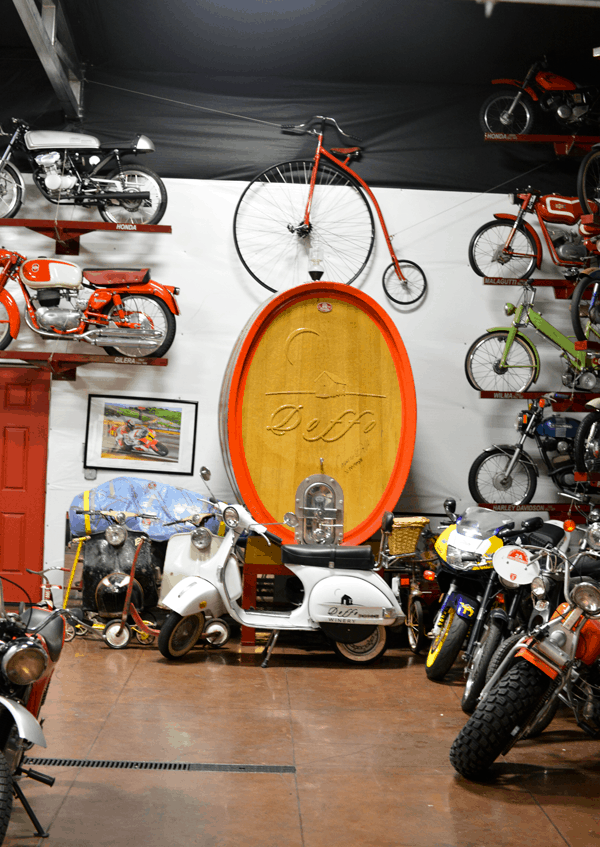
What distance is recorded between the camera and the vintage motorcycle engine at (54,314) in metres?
5.90

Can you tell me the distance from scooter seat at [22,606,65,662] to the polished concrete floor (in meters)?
0.68

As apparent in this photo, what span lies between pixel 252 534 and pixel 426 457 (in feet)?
6.22

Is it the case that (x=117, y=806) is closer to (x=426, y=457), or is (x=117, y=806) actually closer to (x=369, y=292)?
(x=426, y=457)

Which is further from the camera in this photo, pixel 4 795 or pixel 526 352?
pixel 526 352

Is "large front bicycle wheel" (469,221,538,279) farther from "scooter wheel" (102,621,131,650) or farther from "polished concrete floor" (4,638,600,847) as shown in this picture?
"scooter wheel" (102,621,131,650)

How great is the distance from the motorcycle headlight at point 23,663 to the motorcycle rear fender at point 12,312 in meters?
3.94

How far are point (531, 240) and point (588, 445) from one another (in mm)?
1862

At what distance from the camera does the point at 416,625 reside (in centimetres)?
565

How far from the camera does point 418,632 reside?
5.61 m

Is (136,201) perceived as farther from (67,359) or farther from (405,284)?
(405,284)

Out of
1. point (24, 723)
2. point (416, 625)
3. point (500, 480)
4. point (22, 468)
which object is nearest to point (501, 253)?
point (500, 480)

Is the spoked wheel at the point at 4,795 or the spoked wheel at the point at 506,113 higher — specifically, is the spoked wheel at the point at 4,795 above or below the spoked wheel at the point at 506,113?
below

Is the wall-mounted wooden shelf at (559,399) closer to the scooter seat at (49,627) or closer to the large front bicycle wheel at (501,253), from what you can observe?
the large front bicycle wheel at (501,253)

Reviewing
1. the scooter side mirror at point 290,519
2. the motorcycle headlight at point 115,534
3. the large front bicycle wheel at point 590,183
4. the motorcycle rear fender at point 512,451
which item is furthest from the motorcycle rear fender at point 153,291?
the large front bicycle wheel at point 590,183
